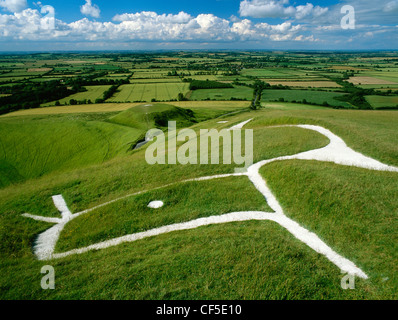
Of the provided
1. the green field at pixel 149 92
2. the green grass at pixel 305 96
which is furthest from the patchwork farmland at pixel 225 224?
the green field at pixel 149 92

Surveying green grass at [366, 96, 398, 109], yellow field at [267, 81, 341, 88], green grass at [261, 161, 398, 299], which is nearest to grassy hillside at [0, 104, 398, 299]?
green grass at [261, 161, 398, 299]

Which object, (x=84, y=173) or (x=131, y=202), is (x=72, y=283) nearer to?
(x=131, y=202)

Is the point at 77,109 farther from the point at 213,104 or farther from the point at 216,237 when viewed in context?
the point at 216,237

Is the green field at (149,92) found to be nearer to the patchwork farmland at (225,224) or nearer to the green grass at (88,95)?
the green grass at (88,95)

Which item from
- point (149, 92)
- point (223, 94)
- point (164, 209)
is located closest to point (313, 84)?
point (223, 94)

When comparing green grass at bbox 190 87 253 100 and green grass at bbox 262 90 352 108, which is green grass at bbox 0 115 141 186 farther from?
green grass at bbox 262 90 352 108

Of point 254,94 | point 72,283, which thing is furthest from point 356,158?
point 254,94

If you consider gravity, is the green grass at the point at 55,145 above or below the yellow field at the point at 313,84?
below
